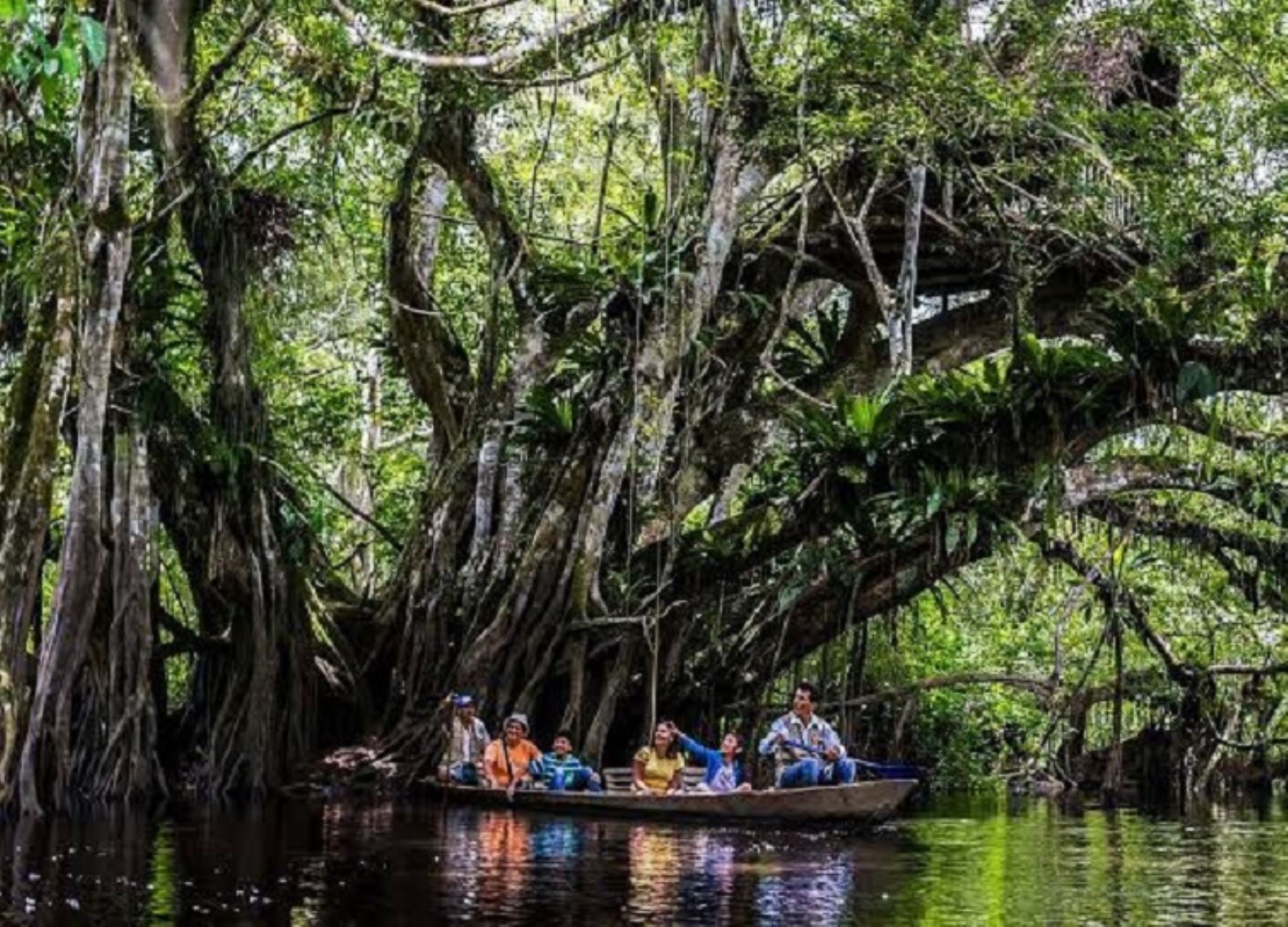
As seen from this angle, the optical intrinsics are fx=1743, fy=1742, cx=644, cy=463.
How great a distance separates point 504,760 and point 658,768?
3.76 ft

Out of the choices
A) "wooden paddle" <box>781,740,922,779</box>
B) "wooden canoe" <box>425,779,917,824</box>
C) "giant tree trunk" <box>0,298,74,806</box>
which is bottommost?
"wooden canoe" <box>425,779,917,824</box>

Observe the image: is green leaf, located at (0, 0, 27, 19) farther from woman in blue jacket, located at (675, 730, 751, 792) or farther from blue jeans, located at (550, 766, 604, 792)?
blue jeans, located at (550, 766, 604, 792)

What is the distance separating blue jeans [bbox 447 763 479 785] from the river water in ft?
0.89

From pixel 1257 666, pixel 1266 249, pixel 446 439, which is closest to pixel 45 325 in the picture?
→ pixel 446 439

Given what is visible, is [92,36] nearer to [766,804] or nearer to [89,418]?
[89,418]

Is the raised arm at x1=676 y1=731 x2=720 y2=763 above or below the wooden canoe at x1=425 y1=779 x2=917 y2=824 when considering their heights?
above

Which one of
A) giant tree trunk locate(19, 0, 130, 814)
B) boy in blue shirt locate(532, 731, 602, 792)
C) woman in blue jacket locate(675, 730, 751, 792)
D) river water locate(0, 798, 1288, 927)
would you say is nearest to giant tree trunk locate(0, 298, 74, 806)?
giant tree trunk locate(19, 0, 130, 814)

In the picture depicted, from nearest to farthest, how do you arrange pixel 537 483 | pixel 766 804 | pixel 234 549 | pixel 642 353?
1. pixel 766 804
2. pixel 642 353
3. pixel 234 549
4. pixel 537 483

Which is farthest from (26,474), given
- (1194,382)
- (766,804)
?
(1194,382)

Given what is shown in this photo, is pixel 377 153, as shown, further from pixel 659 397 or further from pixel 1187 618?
pixel 1187 618

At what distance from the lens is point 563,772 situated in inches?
481

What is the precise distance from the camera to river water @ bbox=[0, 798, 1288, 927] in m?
7.16

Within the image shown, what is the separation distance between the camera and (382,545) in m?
17.6

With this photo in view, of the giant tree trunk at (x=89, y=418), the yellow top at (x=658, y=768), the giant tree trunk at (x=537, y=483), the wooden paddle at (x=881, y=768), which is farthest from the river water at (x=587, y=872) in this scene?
the giant tree trunk at (x=537, y=483)
